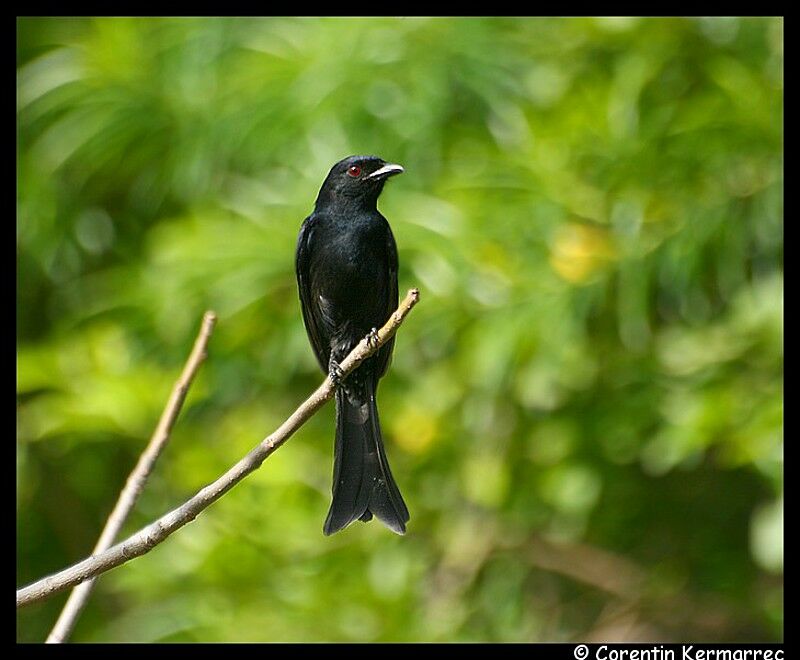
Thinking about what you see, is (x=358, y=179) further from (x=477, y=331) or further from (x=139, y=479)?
(x=477, y=331)

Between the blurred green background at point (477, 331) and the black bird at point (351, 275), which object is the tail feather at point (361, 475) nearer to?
the black bird at point (351, 275)

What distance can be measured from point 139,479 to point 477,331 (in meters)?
1.99

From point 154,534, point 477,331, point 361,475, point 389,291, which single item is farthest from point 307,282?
point 477,331

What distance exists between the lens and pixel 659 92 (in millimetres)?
4105

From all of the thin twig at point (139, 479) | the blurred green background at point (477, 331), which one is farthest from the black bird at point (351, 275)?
the blurred green background at point (477, 331)

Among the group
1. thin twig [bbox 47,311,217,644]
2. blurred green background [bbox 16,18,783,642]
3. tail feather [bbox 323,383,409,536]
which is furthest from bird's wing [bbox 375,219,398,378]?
blurred green background [bbox 16,18,783,642]

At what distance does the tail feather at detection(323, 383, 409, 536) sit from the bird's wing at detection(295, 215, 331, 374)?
240 millimetres

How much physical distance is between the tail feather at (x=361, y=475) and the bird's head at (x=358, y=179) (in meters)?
0.43

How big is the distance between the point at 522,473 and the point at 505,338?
2.02 feet

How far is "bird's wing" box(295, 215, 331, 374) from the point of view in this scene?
2418 millimetres

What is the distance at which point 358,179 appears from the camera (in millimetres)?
2344

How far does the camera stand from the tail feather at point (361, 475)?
5.87 ft

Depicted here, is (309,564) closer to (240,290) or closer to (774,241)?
(240,290)

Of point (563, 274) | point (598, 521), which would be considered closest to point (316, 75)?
point (563, 274)
